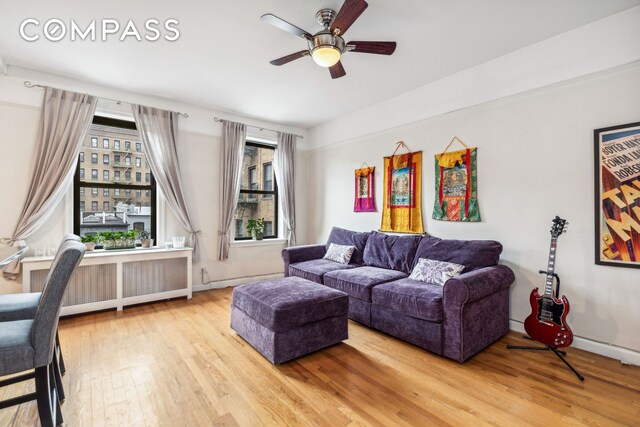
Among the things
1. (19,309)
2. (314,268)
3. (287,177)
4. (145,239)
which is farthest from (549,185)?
(145,239)

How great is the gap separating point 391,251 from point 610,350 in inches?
82.8

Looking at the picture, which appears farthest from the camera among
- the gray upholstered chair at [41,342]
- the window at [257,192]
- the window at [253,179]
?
the window at [253,179]

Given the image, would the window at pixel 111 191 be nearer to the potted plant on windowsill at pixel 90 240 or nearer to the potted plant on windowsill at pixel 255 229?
the potted plant on windowsill at pixel 90 240

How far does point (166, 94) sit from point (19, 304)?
119 inches

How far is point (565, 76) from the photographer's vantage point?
268cm

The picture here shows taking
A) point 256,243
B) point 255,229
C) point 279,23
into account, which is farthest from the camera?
point 255,229

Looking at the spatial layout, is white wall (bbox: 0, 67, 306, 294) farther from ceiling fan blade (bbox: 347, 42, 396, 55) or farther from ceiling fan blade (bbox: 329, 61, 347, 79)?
ceiling fan blade (bbox: 347, 42, 396, 55)

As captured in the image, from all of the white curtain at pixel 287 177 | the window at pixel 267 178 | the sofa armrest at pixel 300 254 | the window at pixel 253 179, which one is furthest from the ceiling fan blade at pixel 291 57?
the window at pixel 267 178

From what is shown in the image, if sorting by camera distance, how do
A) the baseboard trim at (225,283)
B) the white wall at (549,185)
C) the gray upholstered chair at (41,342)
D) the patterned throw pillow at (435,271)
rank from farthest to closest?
the baseboard trim at (225,283) → the patterned throw pillow at (435,271) → the white wall at (549,185) → the gray upholstered chair at (41,342)

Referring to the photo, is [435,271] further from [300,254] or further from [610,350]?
[300,254]

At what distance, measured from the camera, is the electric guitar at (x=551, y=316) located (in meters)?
2.35

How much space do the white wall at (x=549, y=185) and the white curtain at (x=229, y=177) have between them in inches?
113

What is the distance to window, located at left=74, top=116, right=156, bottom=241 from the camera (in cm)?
375

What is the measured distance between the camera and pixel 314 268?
3793 millimetres
